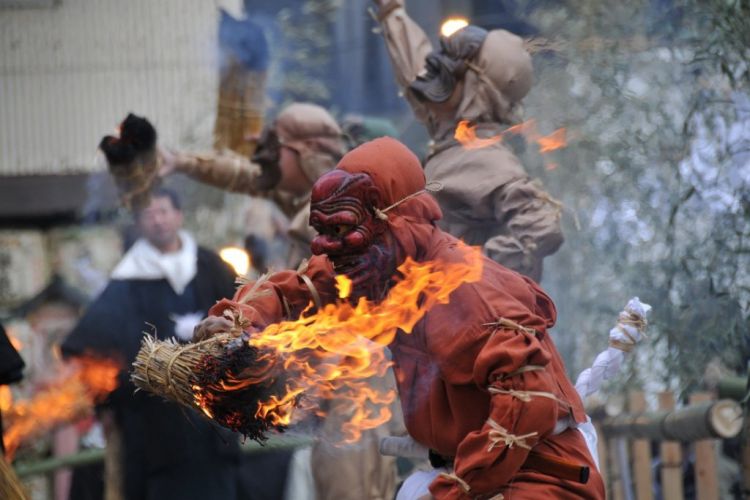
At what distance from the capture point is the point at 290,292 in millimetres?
5273

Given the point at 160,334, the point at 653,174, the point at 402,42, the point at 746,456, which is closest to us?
the point at 746,456

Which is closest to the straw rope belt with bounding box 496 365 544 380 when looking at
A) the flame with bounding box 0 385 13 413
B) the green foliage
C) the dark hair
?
the green foliage

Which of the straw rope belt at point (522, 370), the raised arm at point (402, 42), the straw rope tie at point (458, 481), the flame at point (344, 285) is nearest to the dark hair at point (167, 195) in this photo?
the raised arm at point (402, 42)

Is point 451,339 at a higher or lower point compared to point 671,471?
higher

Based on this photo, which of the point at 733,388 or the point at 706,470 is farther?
the point at 706,470

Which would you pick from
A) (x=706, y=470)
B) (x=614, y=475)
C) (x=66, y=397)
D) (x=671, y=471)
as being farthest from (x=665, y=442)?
(x=66, y=397)

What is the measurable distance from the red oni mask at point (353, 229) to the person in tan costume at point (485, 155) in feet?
5.14

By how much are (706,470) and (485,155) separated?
2.26 m

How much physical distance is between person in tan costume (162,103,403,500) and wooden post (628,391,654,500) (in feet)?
4.64

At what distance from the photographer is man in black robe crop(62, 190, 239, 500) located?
8.34 metres

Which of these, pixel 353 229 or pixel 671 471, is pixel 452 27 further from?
pixel 671 471

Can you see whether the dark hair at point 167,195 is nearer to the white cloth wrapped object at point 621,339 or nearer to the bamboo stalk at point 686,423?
the bamboo stalk at point 686,423

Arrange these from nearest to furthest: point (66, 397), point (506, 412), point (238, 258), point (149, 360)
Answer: point (506, 412) → point (149, 360) → point (66, 397) → point (238, 258)

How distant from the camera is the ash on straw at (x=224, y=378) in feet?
16.0
